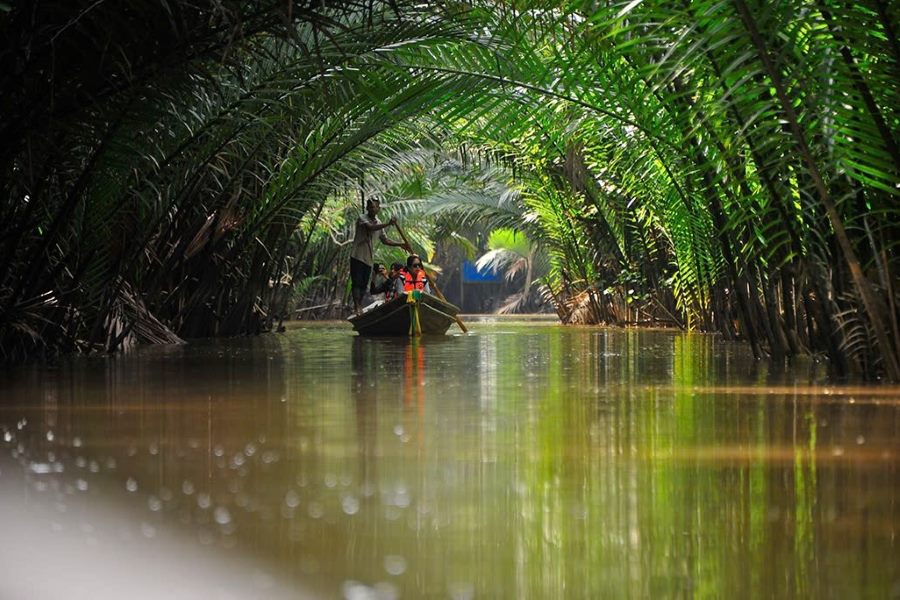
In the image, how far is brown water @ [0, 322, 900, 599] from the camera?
208cm

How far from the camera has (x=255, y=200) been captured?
42.0ft

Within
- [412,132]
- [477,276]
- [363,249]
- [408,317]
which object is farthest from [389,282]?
[477,276]

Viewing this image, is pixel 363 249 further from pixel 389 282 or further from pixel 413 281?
pixel 413 281

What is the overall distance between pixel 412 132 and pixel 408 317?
213 cm

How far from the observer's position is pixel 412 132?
1332 centimetres

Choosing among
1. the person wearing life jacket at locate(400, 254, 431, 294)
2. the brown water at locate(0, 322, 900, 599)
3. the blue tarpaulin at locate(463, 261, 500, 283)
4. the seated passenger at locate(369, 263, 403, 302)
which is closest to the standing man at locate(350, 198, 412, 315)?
the seated passenger at locate(369, 263, 403, 302)

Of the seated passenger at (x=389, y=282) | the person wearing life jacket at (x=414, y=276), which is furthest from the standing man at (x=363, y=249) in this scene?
the person wearing life jacket at (x=414, y=276)

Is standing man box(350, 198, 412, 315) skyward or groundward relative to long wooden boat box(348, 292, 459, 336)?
skyward

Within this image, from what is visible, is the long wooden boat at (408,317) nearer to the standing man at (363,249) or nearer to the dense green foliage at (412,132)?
the dense green foliage at (412,132)

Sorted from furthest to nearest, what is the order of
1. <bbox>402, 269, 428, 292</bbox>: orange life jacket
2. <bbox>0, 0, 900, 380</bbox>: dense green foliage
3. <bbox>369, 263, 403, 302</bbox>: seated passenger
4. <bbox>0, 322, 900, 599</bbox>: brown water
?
<bbox>369, 263, 403, 302</bbox>: seated passenger
<bbox>402, 269, 428, 292</bbox>: orange life jacket
<bbox>0, 0, 900, 380</bbox>: dense green foliage
<bbox>0, 322, 900, 599</bbox>: brown water

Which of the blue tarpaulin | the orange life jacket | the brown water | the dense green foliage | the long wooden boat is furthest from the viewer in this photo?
the blue tarpaulin

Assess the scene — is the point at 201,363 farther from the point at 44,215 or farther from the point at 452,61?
the point at 452,61

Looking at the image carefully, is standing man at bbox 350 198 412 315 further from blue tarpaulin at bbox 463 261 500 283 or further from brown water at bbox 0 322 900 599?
blue tarpaulin at bbox 463 261 500 283

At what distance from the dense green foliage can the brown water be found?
1.00 meters
